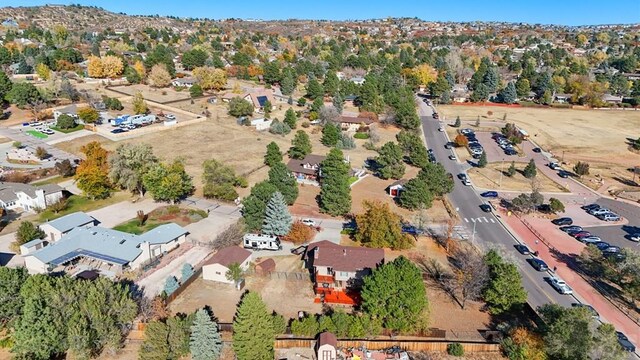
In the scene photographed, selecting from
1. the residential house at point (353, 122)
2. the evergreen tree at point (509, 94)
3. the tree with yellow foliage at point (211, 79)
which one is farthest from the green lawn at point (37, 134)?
the evergreen tree at point (509, 94)

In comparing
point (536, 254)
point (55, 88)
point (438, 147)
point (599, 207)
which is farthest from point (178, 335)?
point (55, 88)

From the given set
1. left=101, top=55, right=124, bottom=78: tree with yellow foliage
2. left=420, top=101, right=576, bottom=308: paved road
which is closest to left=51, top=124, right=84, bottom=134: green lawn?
left=101, top=55, right=124, bottom=78: tree with yellow foliage

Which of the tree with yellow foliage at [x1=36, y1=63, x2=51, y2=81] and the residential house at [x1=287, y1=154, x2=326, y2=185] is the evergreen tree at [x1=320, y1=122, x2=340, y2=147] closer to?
the residential house at [x1=287, y1=154, x2=326, y2=185]

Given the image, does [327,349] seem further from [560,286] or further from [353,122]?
[353,122]

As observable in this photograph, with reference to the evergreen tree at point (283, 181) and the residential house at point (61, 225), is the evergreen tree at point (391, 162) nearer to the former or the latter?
the evergreen tree at point (283, 181)

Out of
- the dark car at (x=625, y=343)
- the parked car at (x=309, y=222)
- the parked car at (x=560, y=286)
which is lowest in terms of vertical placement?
the dark car at (x=625, y=343)

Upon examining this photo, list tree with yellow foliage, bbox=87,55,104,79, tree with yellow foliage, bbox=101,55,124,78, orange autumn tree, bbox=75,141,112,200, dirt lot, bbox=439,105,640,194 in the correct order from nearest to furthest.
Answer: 1. orange autumn tree, bbox=75,141,112,200
2. dirt lot, bbox=439,105,640,194
3. tree with yellow foliage, bbox=87,55,104,79
4. tree with yellow foliage, bbox=101,55,124,78

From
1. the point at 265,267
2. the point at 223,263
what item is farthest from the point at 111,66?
the point at 265,267
